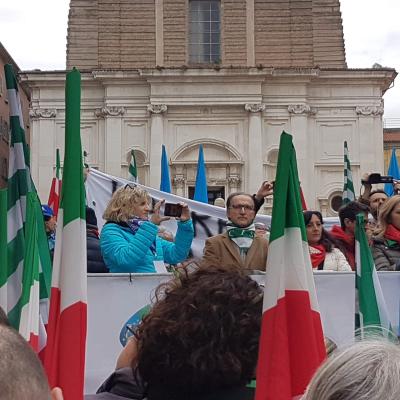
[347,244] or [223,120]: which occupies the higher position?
[223,120]

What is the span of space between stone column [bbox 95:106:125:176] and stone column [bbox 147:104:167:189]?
4.22ft

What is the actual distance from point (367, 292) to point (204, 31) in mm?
34373

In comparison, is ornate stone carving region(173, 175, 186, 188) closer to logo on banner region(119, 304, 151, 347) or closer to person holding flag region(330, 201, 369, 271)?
person holding flag region(330, 201, 369, 271)

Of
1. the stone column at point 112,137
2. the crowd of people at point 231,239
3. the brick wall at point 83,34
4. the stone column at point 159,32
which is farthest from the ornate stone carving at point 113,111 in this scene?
the crowd of people at point 231,239

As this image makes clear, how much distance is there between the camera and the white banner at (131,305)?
4.79 metres

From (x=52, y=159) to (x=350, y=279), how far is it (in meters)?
30.3

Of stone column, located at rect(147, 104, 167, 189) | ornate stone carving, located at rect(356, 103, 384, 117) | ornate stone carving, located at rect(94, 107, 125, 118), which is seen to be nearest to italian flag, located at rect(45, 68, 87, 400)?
stone column, located at rect(147, 104, 167, 189)

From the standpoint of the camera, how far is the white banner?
479 centimetres

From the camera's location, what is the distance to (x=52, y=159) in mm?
34531

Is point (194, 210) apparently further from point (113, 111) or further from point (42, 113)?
point (42, 113)

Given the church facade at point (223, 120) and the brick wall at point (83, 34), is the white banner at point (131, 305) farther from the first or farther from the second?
the brick wall at point (83, 34)

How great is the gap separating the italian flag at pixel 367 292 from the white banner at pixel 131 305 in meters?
0.83

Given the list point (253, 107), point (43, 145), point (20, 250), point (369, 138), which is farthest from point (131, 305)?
point (369, 138)

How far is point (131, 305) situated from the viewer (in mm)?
5012
